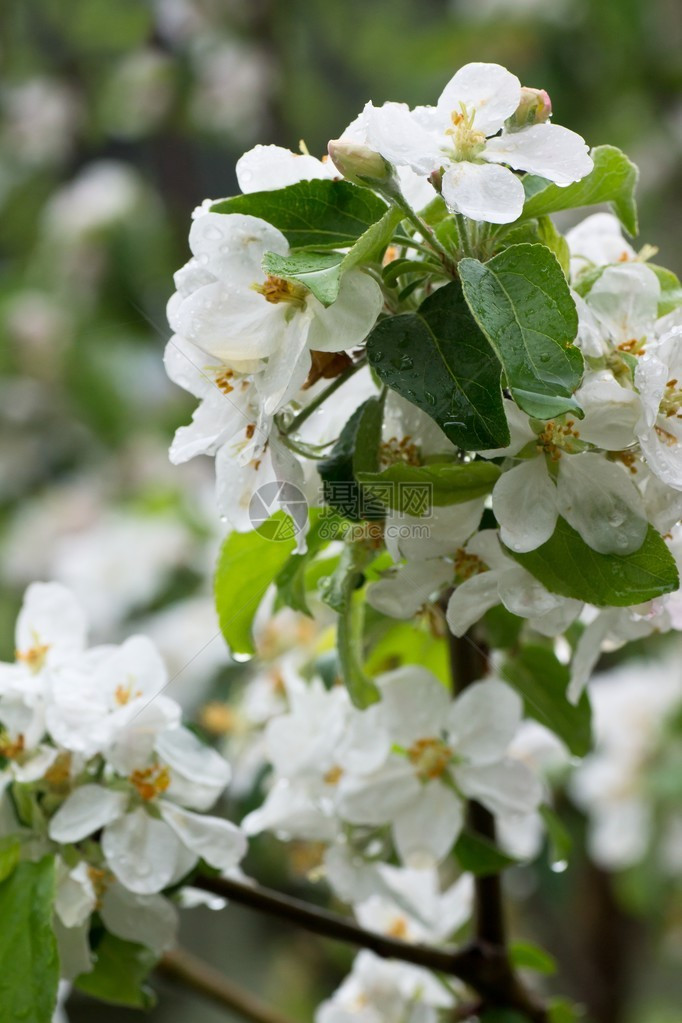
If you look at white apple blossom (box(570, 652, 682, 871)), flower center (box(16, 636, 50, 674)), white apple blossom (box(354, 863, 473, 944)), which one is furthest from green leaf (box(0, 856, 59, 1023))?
white apple blossom (box(570, 652, 682, 871))

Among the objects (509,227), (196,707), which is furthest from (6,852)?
(196,707)

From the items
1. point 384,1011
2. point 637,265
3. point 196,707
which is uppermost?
point 637,265

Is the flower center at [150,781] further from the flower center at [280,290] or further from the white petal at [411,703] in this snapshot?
the flower center at [280,290]

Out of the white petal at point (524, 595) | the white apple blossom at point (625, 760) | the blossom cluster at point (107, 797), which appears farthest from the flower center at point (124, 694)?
the white apple blossom at point (625, 760)

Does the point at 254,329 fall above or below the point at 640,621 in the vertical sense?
above

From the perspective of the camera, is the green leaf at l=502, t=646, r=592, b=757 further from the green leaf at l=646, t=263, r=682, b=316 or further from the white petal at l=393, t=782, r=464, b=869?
the green leaf at l=646, t=263, r=682, b=316

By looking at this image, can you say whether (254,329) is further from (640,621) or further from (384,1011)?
(384,1011)

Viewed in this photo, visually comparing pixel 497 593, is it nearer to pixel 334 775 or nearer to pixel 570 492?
pixel 570 492
